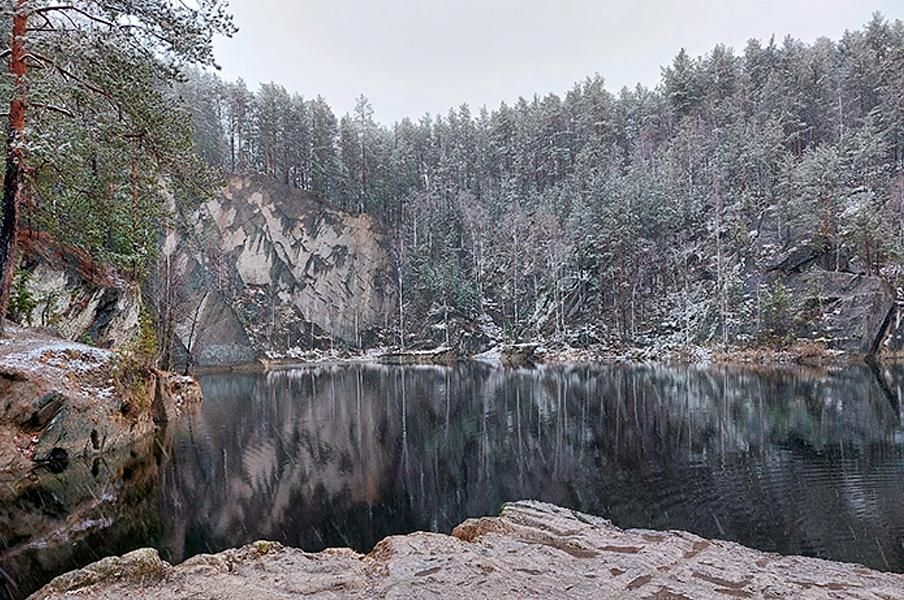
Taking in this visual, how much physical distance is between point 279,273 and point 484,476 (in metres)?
49.7

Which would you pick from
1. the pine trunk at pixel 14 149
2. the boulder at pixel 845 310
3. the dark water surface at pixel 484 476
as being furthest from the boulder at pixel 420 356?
the pine trunk at pixel 14 149

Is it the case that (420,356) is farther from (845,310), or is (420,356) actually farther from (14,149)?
(14,149)

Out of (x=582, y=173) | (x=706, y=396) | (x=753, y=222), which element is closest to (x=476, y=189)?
(x=582, y=173)

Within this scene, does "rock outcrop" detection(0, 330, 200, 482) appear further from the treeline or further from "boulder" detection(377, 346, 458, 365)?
the treeline

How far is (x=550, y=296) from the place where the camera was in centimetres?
5784

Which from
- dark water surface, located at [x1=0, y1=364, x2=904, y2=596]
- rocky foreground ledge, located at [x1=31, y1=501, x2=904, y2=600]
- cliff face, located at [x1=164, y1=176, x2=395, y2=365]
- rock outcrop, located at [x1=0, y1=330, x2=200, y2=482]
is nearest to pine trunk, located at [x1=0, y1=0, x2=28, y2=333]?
rock outcrop, located at [x1=0, y1=330, x2=200, y2=482]

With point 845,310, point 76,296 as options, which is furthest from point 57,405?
point 845,310

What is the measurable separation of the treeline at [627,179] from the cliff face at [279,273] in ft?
11.9

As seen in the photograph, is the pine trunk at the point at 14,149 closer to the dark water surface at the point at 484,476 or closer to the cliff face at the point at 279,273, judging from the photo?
the dark water surface at the point at 484,476

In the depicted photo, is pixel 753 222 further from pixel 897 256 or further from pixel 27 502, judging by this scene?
pixel 27 502

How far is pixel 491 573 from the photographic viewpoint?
5180 mm

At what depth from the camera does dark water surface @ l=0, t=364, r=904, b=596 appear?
8.38m

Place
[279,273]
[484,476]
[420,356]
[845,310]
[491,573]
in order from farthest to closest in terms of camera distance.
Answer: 1. [420,356]
2. [279,273]
3. [845,310]
4. [484,476]
5. [491,573]

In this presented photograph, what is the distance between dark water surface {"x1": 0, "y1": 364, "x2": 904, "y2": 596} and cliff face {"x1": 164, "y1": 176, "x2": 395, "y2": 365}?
2988cm
